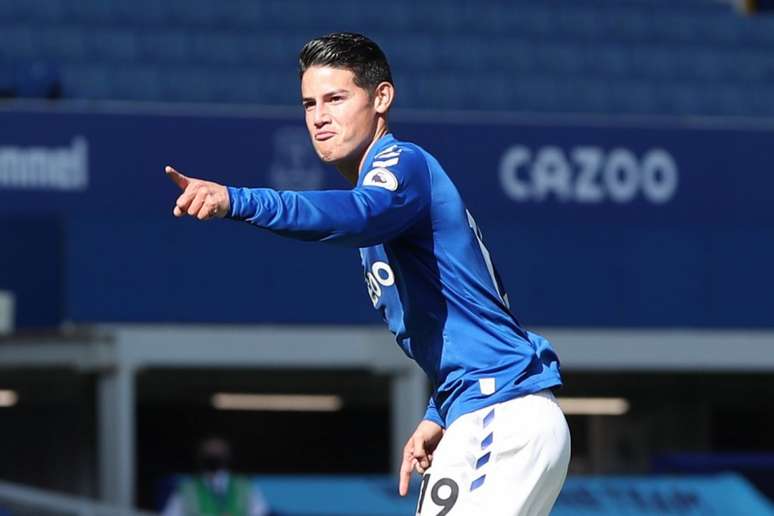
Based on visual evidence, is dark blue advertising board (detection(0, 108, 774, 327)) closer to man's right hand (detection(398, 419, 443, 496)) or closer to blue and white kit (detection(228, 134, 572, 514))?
man's right hand (detection(398, 419, 443, 496))

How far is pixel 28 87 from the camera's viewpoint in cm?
1684

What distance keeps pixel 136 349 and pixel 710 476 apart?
4.39 m

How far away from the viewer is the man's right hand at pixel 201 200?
446 centimetres

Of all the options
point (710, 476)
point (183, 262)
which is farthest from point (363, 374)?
point (710, 476)

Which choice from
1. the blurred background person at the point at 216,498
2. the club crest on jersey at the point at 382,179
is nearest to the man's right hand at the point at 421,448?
the club crest on jersey at the point at 382,179

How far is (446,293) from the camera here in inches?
196

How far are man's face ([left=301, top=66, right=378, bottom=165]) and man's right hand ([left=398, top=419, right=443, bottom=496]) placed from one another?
2.61ft

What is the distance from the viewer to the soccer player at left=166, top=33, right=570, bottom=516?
16.1 ft

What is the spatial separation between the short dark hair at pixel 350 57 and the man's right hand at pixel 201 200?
2.00 ft

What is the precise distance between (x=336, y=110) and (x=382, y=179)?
280 millimetres

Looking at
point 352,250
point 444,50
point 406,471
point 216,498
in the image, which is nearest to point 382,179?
point 406,471

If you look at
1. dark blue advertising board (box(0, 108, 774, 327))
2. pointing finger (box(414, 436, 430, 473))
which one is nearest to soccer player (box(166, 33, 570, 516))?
pointing finger (box(414, 436, 430, 473))

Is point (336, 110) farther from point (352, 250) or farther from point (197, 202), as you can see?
point (352, 250)

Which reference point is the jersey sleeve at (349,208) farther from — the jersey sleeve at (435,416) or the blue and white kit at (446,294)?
the jersey sleeve at (435,416)
